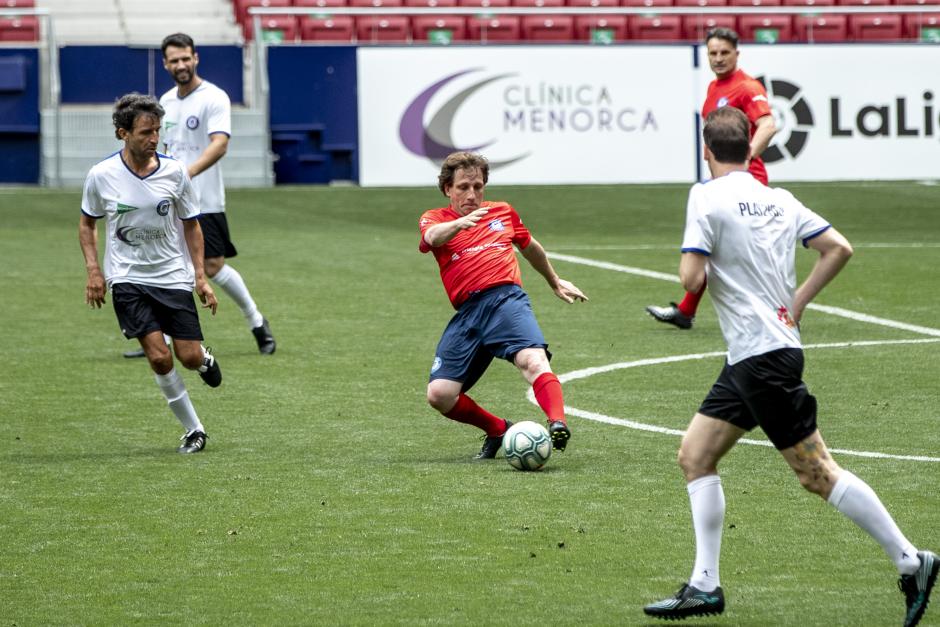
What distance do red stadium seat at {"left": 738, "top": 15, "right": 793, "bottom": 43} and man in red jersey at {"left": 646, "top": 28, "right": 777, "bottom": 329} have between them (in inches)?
579

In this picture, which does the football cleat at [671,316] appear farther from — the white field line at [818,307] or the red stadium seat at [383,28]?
the red stadium seat at [383,28]

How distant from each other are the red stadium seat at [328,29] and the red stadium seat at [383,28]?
153 mm

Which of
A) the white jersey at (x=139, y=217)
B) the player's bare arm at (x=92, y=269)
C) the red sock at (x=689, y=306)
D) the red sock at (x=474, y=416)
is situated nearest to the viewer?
the red sock at (x=474, y=416)

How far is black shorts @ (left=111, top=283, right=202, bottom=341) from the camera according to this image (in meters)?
8.56

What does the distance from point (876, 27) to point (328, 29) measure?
8.73 meters

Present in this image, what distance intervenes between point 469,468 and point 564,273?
8020 millimetres

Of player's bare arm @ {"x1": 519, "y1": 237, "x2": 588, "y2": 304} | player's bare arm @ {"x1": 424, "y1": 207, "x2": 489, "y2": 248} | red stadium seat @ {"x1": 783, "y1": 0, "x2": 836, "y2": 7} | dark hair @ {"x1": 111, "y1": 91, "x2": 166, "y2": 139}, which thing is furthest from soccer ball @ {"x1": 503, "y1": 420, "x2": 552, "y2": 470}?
red stadium seat @ {"x1": 783, "y1": 0, "x2": 836, "y2": 7}

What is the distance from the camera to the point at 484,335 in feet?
26.8

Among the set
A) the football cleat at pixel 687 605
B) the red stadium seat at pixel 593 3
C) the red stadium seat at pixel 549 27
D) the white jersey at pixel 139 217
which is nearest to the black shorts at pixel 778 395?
the football cleat at pixel 687 605

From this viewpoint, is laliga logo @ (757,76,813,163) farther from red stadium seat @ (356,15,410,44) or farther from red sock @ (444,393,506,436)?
red sock @ (444,393,506,436)

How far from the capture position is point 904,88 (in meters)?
24.4

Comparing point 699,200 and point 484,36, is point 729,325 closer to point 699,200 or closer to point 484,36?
point 699,200

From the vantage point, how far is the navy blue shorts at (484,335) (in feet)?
26.7

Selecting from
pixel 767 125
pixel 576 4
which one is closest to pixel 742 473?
pixel 767 125
